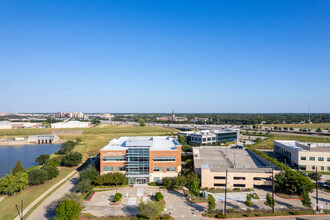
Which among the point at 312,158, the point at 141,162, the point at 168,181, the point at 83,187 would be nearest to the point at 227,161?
the point at 168,181

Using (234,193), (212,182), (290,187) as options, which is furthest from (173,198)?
(290,187)

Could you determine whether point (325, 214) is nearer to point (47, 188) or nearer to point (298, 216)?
point (298, 216)

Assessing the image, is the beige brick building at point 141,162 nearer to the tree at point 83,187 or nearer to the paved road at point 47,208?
the tree at point 83,187

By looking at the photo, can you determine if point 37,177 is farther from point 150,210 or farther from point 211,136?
point 211,136

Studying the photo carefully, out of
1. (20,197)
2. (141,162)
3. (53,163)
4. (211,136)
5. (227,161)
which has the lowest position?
(20,197)

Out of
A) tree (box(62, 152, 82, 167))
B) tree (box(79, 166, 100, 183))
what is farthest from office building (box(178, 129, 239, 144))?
tree (box(79, 166, 100, 183))

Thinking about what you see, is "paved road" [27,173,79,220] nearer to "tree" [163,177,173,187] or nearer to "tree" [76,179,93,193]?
"tree" [76,179,93,193]
